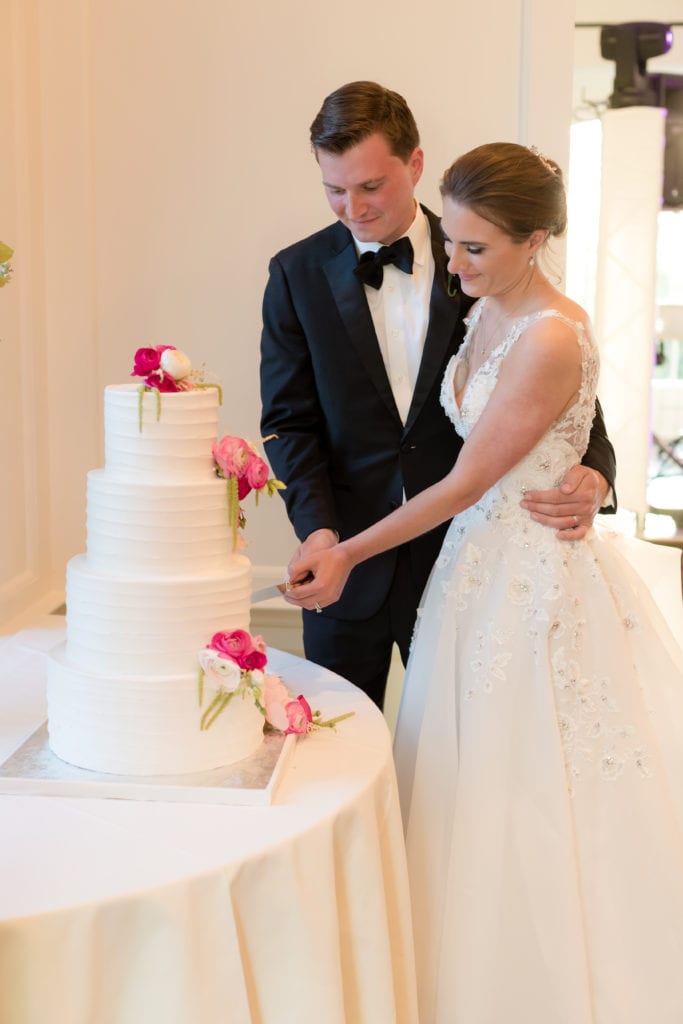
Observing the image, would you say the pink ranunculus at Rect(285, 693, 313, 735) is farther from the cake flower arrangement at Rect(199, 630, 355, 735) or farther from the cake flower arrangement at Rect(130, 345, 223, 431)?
the cake flower arrangement at Rect(130, 345, 223, 431)

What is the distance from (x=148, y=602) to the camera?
176 centimetres

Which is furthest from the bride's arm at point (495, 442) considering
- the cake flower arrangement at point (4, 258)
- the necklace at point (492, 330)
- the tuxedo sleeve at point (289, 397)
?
the cake flower arrangement at point (4, 258)

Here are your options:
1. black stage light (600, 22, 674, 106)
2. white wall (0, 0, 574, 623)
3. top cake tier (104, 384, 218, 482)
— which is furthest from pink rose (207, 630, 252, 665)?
black stage light (600, 22, 674, 106)

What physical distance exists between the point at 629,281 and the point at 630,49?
163 cm

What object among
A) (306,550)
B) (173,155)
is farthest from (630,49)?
(306,550)

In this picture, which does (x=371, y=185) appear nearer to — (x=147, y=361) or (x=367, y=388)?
(x=367, y=388)

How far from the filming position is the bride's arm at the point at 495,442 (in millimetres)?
2215

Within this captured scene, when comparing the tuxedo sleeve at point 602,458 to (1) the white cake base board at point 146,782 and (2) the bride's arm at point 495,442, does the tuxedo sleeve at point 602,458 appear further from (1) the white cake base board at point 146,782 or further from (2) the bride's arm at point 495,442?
(1) the white cake base board at point 146,782

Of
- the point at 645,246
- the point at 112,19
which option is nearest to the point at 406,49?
the point at 112,19

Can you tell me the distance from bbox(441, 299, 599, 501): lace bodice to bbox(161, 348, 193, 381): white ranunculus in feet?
2.50

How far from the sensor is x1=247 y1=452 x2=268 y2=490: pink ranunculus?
1839mm

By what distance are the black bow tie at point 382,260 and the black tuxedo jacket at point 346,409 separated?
3 cm

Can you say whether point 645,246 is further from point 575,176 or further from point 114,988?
point 114,988

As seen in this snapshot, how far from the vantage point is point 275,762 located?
183cm
